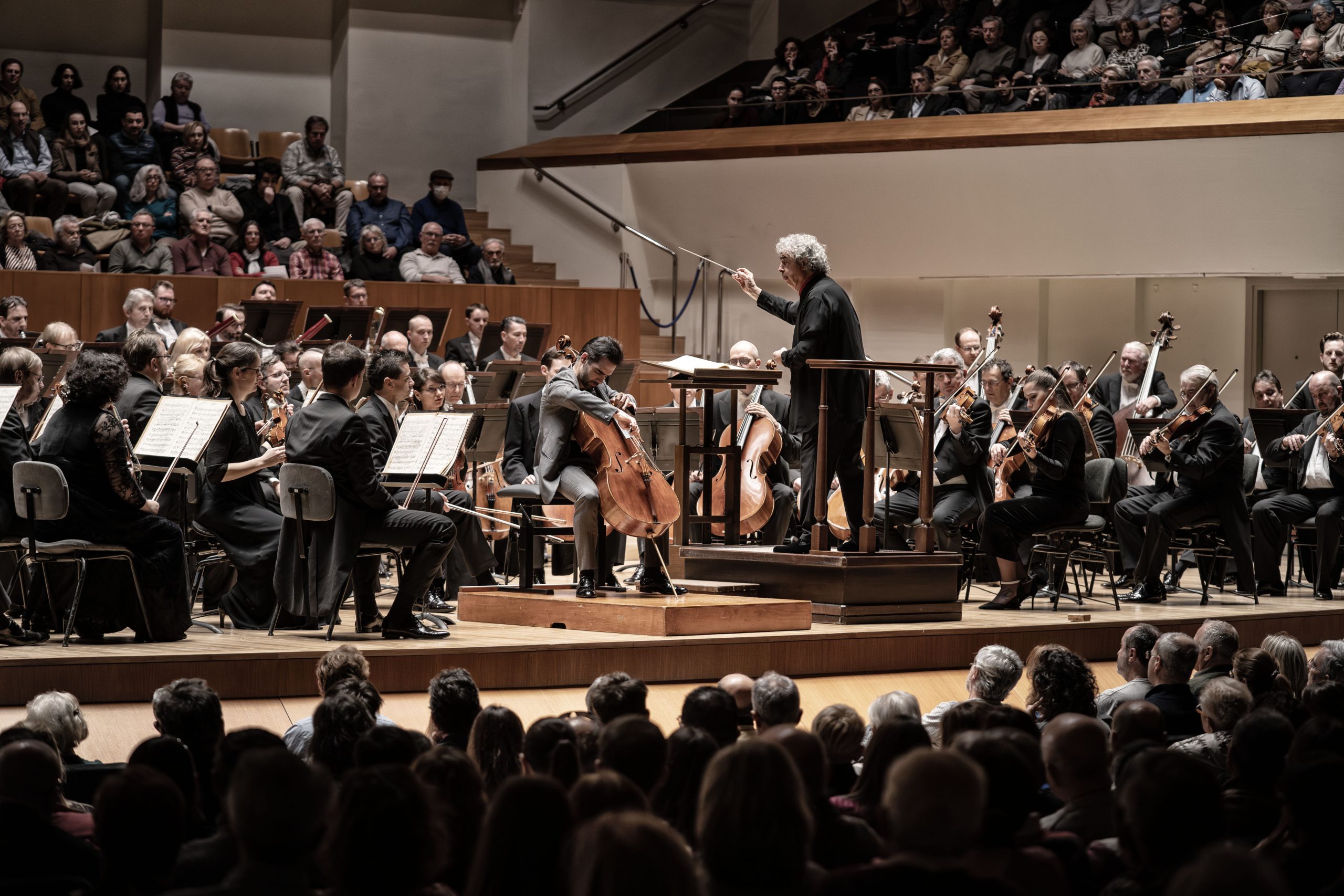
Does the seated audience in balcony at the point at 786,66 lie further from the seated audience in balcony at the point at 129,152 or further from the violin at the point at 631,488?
the violin at the point at 631,488

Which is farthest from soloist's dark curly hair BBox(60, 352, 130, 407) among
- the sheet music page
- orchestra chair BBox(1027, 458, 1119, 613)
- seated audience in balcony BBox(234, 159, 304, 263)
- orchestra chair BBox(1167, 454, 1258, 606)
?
seated audience in balcony BBox(234, 159, 304, 263)

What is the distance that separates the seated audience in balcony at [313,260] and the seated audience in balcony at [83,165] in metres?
1.56

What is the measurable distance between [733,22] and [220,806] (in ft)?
43.8

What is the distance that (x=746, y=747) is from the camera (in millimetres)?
2234

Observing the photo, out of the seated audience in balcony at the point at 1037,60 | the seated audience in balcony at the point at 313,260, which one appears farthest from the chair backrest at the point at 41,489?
the seated audience in balcony at the point at 1037,60

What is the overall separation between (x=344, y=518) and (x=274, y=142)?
9.19 metres

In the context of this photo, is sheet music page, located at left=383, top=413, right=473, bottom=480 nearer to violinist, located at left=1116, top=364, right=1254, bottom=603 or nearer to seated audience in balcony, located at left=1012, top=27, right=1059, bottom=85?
violinist, located at left=1116, top=364, right=1254, bottom=603

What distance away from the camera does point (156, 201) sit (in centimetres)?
1167

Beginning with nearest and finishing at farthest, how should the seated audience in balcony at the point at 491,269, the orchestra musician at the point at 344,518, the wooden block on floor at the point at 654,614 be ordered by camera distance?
the orchestra musician at the point at 344,518, the wooden block on floor at the point at 654,614, the seated audience in balcony at the point at 491,269

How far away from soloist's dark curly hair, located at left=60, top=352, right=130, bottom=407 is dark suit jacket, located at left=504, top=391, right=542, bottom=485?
224cm

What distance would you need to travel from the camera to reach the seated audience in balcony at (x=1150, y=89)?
36.5 ft

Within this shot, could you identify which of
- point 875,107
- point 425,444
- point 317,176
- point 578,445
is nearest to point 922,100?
point 875,107

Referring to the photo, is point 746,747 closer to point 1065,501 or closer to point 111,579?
point 111,579

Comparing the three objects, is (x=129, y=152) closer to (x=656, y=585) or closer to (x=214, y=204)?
(x=214, y=204)
